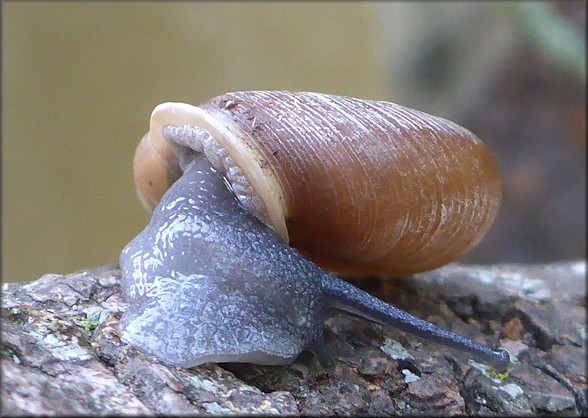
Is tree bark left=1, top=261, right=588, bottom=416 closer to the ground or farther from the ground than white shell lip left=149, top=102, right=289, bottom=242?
closer to the ground

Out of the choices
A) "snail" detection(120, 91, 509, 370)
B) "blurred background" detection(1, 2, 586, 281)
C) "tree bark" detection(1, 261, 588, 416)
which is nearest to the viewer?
"tree bark" detection(1, 261, 588, 416)

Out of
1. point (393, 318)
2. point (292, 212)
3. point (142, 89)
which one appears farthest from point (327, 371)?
point (142, 89)

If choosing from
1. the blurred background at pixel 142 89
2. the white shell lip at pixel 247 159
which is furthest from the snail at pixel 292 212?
the blurred background at pixel 142 89

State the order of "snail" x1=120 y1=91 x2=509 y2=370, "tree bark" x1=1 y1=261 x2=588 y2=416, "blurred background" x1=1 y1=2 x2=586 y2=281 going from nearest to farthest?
"tree bark" x1=1 y1=261 x2=588 y2=416
"snail" x1=120 y1=91 x2=509 y2=370
"blurred background" x1=1 y1=2 x2=586 y2=281

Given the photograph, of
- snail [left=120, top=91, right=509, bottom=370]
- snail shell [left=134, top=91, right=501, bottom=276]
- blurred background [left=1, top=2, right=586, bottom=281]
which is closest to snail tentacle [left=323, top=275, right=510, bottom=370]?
snail [left=120, top=91, right=509, bottom=370]

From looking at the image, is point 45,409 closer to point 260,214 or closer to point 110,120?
point 260,214

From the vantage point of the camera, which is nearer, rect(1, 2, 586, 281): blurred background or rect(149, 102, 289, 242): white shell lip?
rect(149, 102, 289, 242): white shell lip

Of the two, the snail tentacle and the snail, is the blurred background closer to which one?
the snail

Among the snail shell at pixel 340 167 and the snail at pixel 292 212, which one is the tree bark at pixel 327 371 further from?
the snail shell at pixel 340 167
